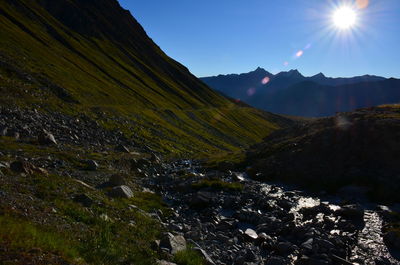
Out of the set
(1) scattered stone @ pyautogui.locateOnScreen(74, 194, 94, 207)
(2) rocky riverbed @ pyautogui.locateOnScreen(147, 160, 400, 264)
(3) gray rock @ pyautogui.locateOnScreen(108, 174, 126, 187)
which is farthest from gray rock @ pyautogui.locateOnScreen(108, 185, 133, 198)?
(1) scattered stone @ pyautogui.locateOnScreen(74, 194, 94, 207)

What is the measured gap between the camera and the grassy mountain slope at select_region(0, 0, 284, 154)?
216 feet

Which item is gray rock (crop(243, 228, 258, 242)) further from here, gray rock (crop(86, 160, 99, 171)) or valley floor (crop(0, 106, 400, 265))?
gray rock (crop(86, 160, 99, 171))

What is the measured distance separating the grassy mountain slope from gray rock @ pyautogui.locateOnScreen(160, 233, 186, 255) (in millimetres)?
39730

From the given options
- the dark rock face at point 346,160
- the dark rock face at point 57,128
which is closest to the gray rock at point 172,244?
the dark rock face at point 346,160

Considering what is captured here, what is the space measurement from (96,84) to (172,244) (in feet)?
319

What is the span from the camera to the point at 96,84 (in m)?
106

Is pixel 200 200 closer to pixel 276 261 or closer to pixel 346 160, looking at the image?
pixel 276 261

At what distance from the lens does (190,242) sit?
19.0 m

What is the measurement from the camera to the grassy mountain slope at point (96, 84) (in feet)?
216

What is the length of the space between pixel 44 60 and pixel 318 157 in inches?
3026

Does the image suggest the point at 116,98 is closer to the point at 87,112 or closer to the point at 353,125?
the point at 87,112

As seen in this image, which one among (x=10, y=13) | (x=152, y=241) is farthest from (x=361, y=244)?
(x=10, y=13)

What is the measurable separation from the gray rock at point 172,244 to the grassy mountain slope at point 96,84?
39730 mm

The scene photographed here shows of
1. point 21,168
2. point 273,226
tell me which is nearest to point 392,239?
point 273,226
